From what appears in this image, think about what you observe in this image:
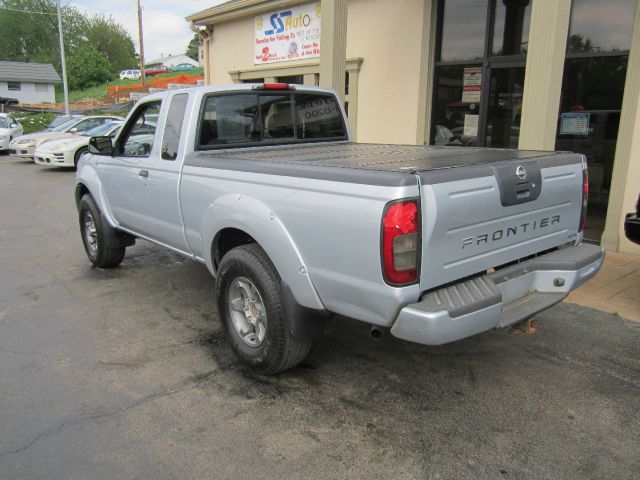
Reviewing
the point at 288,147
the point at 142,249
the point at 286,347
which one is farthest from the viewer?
the point at 142,249

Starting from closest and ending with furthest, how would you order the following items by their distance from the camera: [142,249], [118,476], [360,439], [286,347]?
[118,476], [360,439], [286,347], [142,249]

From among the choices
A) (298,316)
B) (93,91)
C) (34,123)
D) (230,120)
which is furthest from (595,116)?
(93,91)

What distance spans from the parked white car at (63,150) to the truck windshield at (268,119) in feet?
37.4

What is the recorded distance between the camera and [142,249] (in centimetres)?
718

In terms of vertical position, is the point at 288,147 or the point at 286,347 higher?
the point at 288,147

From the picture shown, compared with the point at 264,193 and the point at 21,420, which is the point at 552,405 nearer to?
the point at 264,193

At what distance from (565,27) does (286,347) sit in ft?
14.8

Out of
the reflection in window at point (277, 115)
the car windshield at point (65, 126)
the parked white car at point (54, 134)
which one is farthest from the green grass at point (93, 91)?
the reflection in window at point (277, 115)

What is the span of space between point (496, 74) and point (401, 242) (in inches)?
274

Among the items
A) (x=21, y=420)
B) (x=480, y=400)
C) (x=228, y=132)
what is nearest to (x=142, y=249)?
(x=228, y=132)

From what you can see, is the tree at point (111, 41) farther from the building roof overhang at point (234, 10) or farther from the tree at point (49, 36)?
the building roof overhang at point (234, 10)

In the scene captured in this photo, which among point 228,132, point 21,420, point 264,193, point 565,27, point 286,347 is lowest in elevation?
point 21,420

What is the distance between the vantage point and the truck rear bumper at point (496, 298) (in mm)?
2627

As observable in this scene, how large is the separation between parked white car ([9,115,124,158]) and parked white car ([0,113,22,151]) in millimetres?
3253
